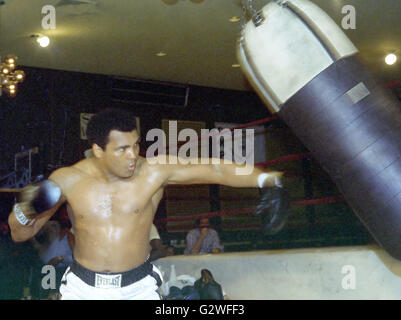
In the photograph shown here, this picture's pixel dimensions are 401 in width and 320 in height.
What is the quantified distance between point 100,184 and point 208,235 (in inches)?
124

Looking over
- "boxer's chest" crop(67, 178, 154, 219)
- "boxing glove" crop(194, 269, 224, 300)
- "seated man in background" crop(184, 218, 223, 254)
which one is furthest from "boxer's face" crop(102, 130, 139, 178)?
"seated man in background" crop(184, 218, 223, 254)

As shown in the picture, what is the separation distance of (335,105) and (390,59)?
19.5ft

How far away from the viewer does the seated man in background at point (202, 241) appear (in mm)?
5340

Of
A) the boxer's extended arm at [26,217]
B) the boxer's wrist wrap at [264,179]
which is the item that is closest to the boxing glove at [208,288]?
the boxer's wrist wrap at [264,179]

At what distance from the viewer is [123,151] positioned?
2383 millimetres

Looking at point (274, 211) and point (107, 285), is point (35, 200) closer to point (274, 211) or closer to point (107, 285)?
point (107, 285)

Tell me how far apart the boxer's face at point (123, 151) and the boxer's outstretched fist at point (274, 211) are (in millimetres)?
583

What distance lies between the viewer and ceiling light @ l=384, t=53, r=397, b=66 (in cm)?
761

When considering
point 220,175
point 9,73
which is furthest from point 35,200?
point 9,73

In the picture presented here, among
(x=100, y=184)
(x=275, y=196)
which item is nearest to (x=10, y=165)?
(x=100, y=184)

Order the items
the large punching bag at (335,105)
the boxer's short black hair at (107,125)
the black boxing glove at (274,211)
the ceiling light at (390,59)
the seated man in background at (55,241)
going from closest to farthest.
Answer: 1. the large punching bag at (335,105)
2. the black boxing glove at (274,211)
3. the boxer's short black hair at (107,125)
4. the seated man in background at (55,241)
5. the ceiling light at (390,59)

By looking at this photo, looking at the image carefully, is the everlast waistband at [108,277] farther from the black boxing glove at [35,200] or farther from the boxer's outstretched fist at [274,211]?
the boxer's outstretched fist at [274,211]

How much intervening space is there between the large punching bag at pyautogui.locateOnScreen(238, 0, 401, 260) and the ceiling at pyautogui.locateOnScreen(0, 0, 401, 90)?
3.22 m
